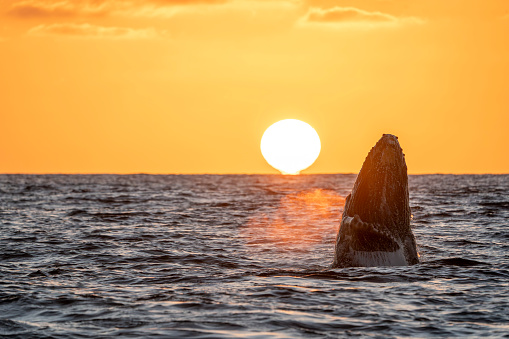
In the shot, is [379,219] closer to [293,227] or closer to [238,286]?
[238,286]

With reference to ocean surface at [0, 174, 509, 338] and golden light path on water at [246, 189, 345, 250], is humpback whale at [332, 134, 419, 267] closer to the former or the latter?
ocean surface at [0, 174, 509, 338]

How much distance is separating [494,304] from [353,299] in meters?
2.28

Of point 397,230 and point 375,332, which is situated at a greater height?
point 397,230

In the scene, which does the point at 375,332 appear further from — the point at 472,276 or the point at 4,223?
the point at 4,223

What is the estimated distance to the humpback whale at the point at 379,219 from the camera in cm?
1405

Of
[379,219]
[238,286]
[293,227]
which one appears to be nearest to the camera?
[238,286]

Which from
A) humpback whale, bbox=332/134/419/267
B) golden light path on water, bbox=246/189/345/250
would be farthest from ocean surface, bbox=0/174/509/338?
humpback whale, bbox=332/134/419/267

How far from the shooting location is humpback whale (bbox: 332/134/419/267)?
Result: 14055 millimetres

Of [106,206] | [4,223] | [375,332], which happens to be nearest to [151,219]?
[4,223]

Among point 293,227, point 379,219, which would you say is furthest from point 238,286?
point 293,227

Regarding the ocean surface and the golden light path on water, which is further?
the golden light path on water

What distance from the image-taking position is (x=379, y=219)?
46.1 ft

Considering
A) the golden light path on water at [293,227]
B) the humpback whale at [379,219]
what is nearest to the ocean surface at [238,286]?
the golden light path on water at [293,227]

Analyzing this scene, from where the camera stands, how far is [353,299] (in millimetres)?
11352
